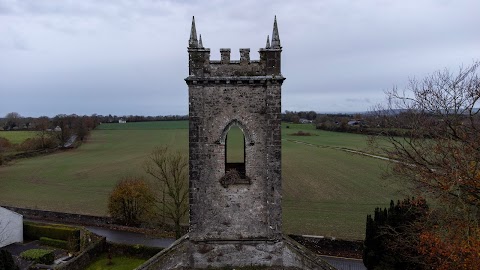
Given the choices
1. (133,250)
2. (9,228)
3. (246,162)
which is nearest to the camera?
(246,162)

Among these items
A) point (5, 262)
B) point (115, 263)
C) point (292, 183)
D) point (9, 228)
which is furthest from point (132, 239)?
point (292, 183)

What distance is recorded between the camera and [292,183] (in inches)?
1620

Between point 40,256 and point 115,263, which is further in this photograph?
point 115,263

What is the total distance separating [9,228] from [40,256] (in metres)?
6.50

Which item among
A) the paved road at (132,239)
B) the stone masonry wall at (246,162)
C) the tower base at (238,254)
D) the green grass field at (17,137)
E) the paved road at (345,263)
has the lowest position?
the paved road at (132,239)

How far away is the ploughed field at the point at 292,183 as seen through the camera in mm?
31078

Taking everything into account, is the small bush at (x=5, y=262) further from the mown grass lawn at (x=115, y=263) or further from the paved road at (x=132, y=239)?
the paved road at (x=132, y=239)

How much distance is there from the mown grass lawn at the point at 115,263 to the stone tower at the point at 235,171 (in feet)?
44.2

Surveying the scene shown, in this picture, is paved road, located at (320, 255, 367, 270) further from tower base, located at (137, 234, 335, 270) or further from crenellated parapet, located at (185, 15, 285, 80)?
crenellated parapet, located at (185, 15, 285, 80)

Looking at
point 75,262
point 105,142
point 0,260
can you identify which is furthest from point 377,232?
point 105,142

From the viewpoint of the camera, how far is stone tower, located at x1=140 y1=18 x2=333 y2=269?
1134 cm

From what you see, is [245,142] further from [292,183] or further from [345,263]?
[292,183]

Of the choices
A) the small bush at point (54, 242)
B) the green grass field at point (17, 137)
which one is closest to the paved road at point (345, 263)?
the small bush at point (54, 242)

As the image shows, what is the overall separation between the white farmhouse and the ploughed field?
21.4 feet
